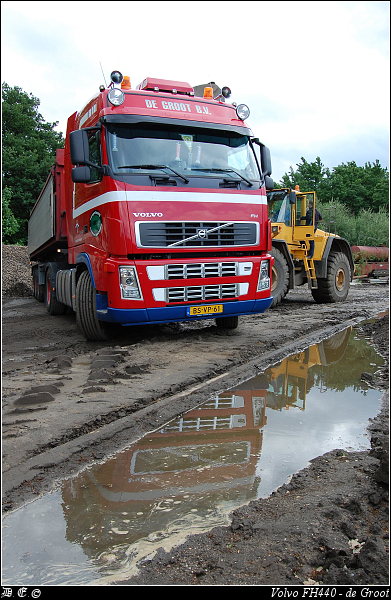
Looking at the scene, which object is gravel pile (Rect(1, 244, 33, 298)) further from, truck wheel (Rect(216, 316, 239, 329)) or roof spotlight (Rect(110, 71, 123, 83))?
roof spotlight (Rect(110, 71, 123, 83))

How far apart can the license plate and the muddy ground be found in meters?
0.54

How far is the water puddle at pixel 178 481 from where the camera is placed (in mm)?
2436

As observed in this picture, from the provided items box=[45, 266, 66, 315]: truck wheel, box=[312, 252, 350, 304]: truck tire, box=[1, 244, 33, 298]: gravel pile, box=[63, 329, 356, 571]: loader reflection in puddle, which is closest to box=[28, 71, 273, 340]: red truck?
box=[63, 329, 356, 571]: loader reflection in puddle

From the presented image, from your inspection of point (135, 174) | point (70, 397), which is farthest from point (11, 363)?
point (135, 174)

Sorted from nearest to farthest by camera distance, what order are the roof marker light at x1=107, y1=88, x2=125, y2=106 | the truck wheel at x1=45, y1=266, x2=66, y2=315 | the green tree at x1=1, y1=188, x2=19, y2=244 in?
the roof marker light at x1=107, y1=88, x2=125, y2=106 → the truck wheel at x1=45, y1=266, x2=66, y2=315 → the green tree at x1=1, y1=188, x2=19, y2=244

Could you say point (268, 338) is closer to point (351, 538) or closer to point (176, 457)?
point (176, 457)

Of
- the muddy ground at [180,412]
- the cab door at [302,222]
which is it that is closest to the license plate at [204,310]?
the muddy ground at [180,412]

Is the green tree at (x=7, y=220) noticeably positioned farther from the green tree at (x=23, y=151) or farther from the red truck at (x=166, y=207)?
the red truck at (x=166, y=207)

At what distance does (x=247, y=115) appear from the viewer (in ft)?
24.8

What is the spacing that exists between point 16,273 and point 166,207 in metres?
17.2

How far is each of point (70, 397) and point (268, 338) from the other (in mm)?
4015

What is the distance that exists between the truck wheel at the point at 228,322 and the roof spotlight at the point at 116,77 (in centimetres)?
409

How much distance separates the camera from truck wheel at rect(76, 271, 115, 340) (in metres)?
7.35

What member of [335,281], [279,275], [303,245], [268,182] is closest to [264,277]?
[268,182]
